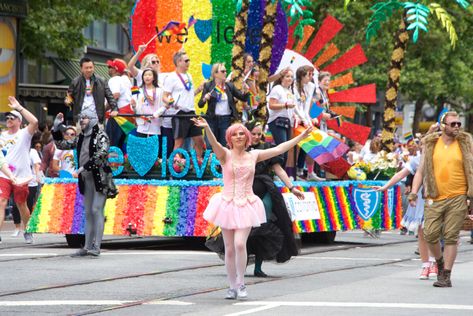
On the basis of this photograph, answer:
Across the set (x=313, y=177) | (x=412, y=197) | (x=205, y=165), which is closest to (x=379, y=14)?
(x=313, y=177)

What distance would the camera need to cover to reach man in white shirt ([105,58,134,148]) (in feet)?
61.5

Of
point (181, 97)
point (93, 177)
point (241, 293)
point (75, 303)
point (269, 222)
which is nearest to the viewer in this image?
point (75, 303)

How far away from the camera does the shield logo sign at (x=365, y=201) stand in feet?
67.3

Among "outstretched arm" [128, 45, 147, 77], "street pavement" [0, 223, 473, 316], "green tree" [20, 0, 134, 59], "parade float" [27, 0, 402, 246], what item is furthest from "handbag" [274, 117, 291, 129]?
"green tree" [20, 0, 134, 59]

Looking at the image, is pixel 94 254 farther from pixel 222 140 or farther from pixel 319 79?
pixel 319 79

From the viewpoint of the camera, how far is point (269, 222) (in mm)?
Answer: 14039

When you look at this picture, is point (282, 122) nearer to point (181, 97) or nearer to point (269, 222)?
point (181, 97)

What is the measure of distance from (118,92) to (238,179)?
6.75 metres

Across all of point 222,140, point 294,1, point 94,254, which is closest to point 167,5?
point 294,1

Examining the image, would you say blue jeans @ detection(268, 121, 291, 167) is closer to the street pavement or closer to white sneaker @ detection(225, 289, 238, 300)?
the street pavement

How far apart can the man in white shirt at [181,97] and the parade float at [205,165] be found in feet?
0.96

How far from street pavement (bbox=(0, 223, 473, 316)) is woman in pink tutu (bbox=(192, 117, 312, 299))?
430 mm

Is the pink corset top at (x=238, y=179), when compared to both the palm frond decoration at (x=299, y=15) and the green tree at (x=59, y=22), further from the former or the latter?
the green tree at (x=59, y=22)

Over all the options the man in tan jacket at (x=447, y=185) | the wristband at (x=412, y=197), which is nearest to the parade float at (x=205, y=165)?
the wristband at (x=412, y=197)
